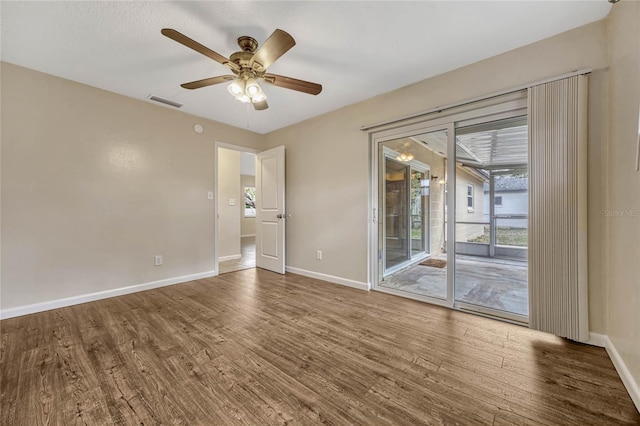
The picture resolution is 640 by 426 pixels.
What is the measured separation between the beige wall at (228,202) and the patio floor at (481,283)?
356 centimetres

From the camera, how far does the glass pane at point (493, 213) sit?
2.43 meters

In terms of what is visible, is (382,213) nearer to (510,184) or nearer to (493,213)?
(493,213)

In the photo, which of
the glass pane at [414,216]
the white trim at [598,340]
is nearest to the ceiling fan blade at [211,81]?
the glass pane at [414,216]

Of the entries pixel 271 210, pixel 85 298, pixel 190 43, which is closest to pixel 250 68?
pixel 190 43

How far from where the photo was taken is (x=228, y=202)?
545cm

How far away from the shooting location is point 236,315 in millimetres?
2502

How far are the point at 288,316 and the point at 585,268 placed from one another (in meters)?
2.52

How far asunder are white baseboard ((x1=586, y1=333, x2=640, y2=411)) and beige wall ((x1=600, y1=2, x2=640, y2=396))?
4 centimetres

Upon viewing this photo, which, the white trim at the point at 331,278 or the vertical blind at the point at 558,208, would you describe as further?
the white trim at the point at 331,278

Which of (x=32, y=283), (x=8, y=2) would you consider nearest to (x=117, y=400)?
(x=32, y=283)

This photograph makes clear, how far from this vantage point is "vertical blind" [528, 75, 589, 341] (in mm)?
1896

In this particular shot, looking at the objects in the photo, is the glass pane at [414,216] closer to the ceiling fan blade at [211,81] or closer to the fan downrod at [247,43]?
the fan downrod at [247,43]

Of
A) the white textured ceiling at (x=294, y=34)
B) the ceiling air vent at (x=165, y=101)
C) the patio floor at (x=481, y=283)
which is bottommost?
the patio floor at (x=481, y=283)

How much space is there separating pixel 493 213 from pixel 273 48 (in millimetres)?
2672
